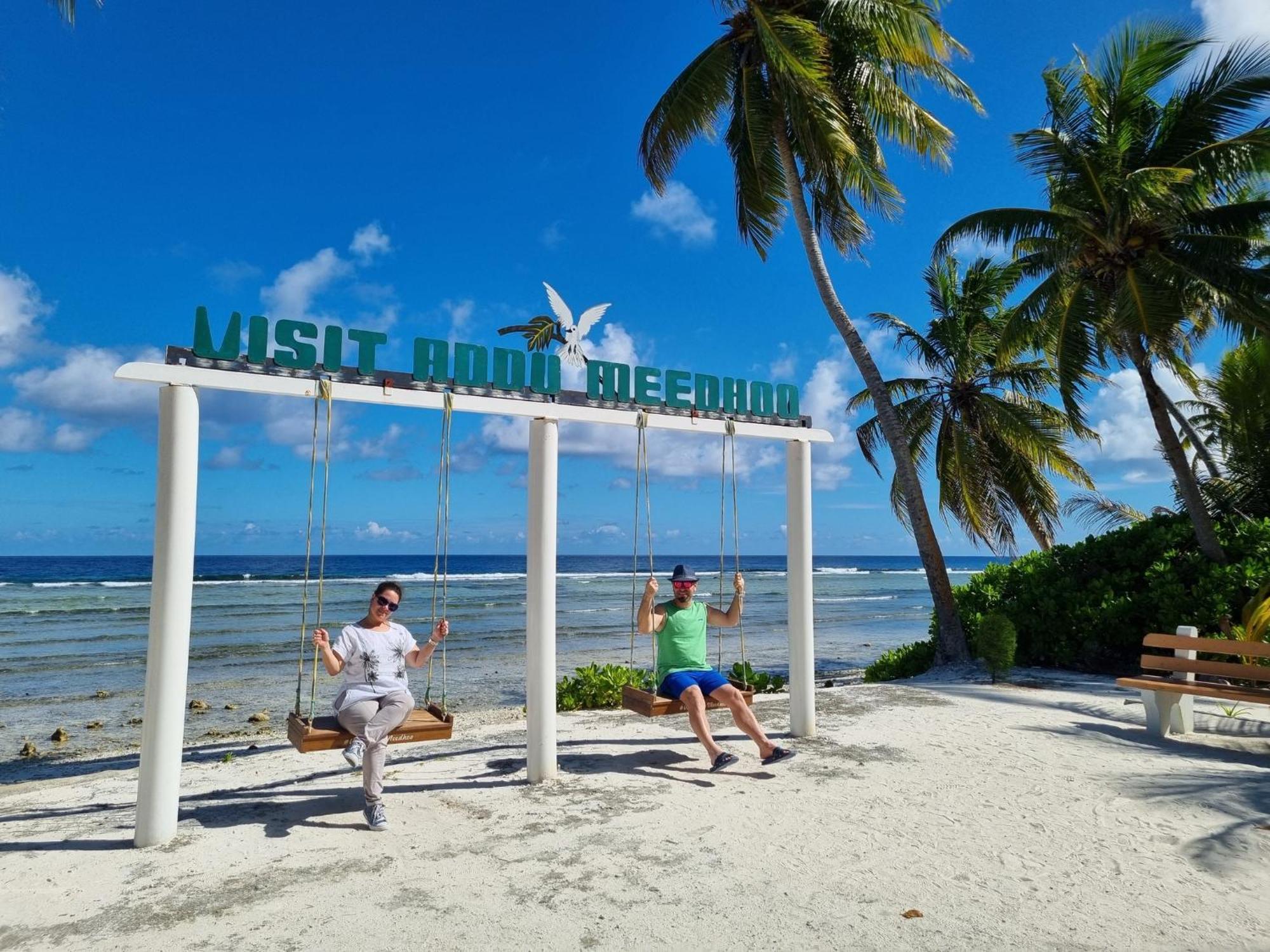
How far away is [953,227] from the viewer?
13344 millimetres

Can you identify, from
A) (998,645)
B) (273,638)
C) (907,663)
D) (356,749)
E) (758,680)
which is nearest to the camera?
(356,749)

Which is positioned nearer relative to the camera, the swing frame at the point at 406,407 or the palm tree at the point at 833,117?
the swing frame at the point at 406,407

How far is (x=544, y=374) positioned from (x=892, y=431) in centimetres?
784

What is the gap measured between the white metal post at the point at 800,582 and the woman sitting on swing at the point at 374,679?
3023mm

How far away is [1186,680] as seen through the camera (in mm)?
7117

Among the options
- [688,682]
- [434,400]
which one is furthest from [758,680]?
[434,400]

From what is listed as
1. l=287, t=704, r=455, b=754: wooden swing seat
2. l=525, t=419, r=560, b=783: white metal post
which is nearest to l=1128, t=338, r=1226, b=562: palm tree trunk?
A: l=525, t=419, r=560, b=783: white metal post

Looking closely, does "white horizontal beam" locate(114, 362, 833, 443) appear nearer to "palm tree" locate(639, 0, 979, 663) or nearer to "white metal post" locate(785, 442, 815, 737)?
"white metal post" locate(785, 442, 815, 737)

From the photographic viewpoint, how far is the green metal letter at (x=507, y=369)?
575cm

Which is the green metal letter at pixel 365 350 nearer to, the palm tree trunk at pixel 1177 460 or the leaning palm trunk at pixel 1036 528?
the palm tree trunk at pixel 1177 460

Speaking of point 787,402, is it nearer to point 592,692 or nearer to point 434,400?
point 434,400

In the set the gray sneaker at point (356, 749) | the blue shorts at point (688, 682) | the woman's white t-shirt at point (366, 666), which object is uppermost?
the woman's white t-shirt at point (366, 666)

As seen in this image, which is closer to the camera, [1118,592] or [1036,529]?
[1118,592]

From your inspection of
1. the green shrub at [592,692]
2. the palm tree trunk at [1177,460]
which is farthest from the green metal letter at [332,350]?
the palm tree trunk at [1177,460]
